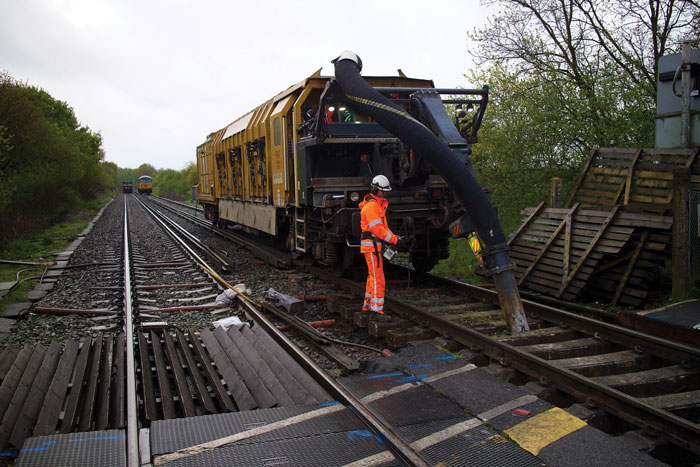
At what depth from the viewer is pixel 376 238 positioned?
20.3ft

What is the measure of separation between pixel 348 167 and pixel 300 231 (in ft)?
5.09

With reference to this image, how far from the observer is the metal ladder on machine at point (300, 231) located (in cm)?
876

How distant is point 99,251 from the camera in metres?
13.9

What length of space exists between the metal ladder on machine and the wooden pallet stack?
12.3ft

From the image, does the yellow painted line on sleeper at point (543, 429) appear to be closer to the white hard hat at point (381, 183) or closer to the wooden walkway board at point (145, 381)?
the wooden walkway board at point (145, 381)

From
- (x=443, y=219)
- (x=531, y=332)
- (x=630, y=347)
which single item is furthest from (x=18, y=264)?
(x=630, y=347)

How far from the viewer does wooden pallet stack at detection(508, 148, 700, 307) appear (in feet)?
24.0

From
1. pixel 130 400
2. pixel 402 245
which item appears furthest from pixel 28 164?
pixel 130 400

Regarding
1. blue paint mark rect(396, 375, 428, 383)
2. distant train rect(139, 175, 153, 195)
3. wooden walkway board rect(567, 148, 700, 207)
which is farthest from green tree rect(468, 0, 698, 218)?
distant train rect(139, 175, 153, 195)

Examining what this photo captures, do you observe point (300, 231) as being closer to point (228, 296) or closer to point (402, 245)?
point (228, 296)

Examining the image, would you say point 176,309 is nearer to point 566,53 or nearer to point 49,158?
point 566,53

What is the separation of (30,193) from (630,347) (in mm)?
23720

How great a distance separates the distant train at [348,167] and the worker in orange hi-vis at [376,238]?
796mm

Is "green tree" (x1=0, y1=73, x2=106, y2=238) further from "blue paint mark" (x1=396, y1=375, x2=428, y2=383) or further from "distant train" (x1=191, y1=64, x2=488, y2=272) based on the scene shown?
"blue paint mark" (x1=396, y1=375, x2=428, y2=383)
